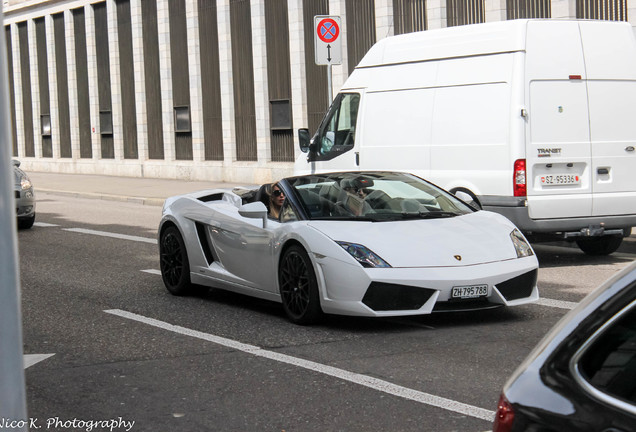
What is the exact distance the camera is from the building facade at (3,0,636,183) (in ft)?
83.6

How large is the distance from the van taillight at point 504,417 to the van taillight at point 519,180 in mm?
9070

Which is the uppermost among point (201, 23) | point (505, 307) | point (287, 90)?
point (201, 23)

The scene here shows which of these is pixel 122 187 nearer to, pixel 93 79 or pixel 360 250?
pixel 93 79

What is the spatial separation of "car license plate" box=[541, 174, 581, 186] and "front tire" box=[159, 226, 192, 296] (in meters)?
4.03

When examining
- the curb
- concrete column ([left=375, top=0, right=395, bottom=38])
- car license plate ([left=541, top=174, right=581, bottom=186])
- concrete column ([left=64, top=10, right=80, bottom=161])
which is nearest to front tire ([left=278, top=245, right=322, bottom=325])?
car license plate ([left=541, top=174, right=581, bottom=186])

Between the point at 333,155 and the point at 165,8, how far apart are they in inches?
803

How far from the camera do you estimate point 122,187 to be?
29016mm

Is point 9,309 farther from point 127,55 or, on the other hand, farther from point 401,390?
point 127,55

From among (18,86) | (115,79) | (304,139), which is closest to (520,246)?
(304,139)

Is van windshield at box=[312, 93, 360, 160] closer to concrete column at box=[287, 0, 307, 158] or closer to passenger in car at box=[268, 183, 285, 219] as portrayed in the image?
passenger in car at box=[268, 183, 285, 219]

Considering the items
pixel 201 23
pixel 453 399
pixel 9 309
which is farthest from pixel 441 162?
pixel 201 23

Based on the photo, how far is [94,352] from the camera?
25.6 ft

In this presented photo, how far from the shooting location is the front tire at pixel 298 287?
8.33 metres

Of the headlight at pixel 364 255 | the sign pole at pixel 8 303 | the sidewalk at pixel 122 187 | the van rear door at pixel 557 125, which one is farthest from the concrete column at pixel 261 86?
the sign pole at pixel 8 303
